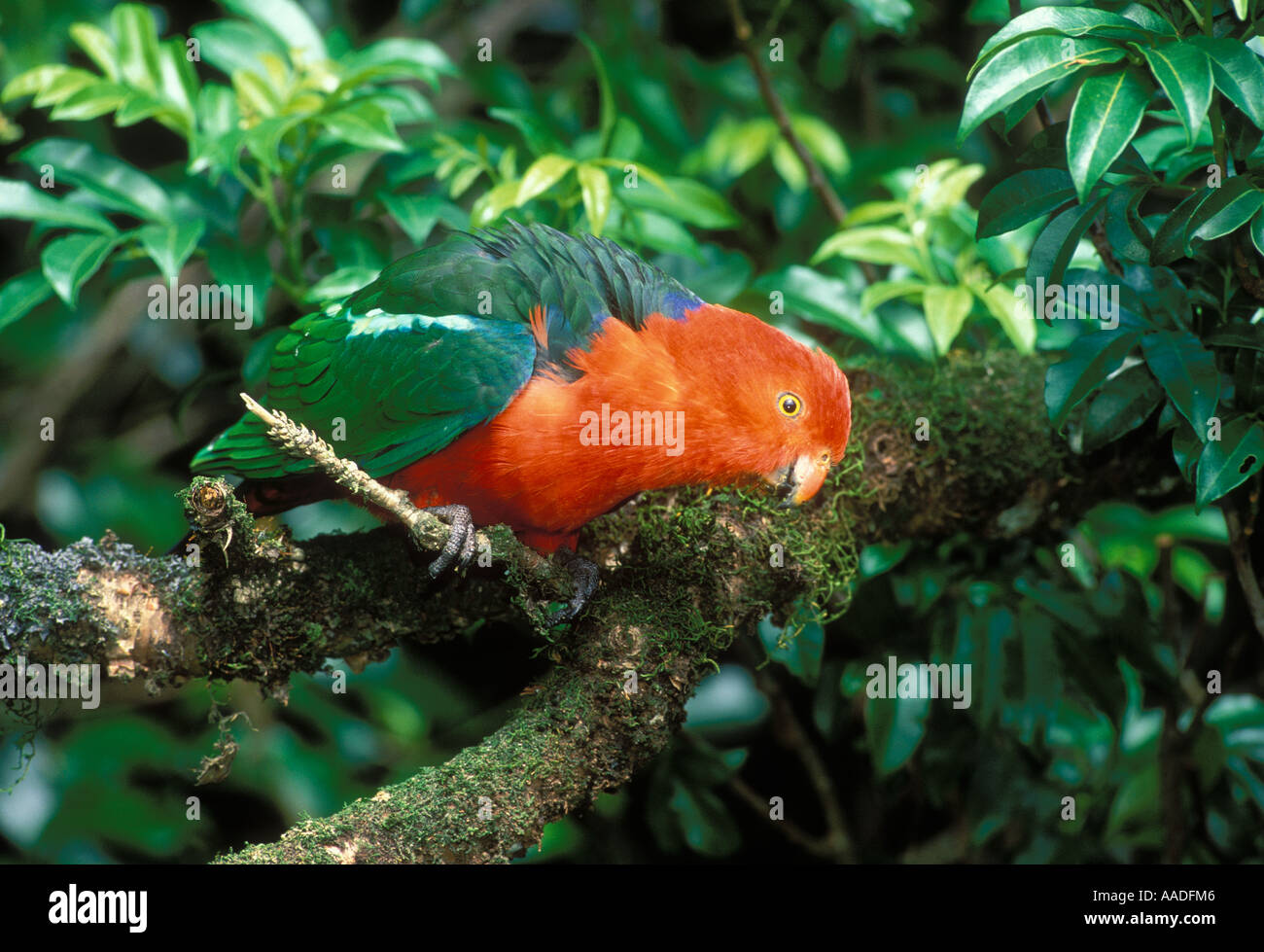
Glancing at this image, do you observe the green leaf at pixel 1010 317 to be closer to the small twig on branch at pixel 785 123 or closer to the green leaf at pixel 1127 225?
the green leaf at pixel 1127 225

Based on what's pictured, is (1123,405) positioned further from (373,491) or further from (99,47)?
(99,47)

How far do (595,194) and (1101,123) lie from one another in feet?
4.04

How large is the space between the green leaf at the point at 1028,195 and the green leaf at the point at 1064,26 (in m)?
0.36

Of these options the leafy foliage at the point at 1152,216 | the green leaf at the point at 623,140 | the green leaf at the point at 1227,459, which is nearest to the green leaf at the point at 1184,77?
the leafy foliage at the point at 1152,216

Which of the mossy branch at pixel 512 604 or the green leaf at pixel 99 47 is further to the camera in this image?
the green leaf at pixel 99 47

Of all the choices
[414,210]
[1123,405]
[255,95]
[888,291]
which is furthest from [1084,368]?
[255,95]

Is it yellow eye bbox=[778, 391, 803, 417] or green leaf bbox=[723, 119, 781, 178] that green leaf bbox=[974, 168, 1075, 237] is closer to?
yellow eye bbox=[778, 391, 803, 417]

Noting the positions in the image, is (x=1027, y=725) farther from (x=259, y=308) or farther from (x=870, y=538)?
(x=259, y=308)

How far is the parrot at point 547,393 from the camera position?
85.2 inches

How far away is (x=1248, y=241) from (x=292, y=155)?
2558 millimetres

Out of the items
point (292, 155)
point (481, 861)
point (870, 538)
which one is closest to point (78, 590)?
point (481, 861)

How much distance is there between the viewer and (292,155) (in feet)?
10.3

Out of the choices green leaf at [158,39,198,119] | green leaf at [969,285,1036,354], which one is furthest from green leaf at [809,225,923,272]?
green leaf at [158,39,198,119]

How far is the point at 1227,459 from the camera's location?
218 cm
